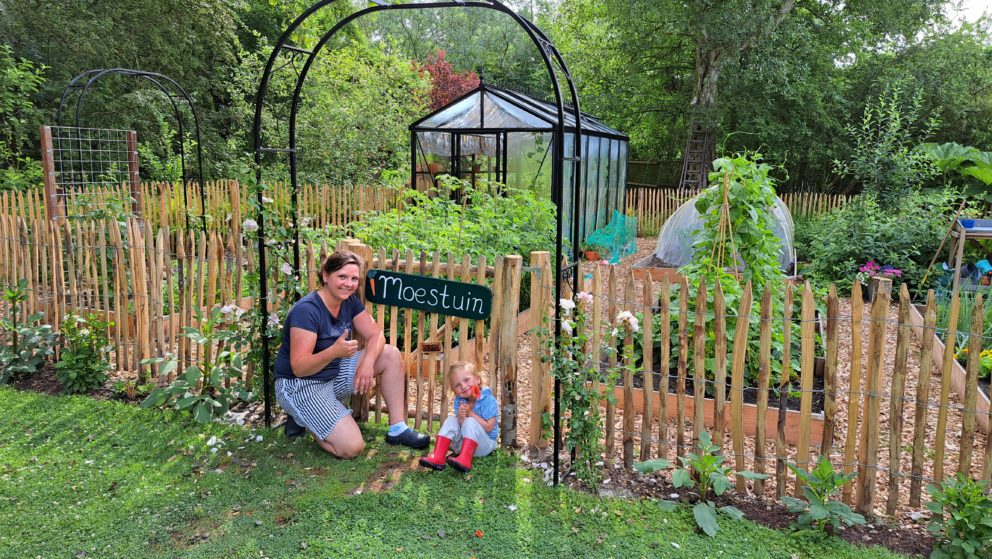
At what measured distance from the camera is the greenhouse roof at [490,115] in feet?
34.5

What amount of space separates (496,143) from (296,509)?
8540 mm

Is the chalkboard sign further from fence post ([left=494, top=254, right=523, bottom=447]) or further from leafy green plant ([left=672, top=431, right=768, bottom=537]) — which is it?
leafy green plant ([left=672, top=431, right=768, bottom=537])

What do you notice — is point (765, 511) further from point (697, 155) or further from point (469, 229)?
point (697, 155)

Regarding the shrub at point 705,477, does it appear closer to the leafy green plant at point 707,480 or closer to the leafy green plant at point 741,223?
the leafy green plant at point 707,480

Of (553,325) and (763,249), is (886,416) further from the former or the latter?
(553,325)

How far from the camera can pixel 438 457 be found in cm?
365

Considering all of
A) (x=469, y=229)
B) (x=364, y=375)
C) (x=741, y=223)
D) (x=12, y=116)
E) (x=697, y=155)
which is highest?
(x=12, y=116)

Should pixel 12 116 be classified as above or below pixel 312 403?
above

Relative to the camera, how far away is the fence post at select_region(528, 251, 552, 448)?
366cm

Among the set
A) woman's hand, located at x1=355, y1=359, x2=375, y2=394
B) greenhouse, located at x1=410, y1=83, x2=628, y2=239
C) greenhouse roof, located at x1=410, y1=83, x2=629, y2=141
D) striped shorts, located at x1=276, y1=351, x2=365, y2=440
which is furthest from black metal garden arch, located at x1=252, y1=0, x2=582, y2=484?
greenhouse roof, located at x1=410, y1=83, x2=629, y2=141

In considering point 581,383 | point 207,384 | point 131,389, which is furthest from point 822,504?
point 131,389

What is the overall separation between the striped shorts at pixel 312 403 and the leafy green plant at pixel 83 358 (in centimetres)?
190

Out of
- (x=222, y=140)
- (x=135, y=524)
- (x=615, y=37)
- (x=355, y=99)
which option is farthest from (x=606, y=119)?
(x=135, y=524)

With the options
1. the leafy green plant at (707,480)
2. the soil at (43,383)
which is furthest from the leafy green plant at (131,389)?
the leafy green plant at (707,480)
